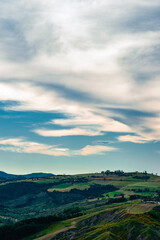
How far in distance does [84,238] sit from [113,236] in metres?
21.4

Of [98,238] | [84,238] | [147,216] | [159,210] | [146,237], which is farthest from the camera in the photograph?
[159,210]

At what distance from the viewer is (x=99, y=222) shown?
19400 centimetres

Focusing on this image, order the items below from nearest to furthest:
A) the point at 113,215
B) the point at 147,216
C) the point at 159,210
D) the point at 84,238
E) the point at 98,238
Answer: the point at 98,238
the point at 84,238
the point at 147,216
the point at 159,210
the point at 113,215

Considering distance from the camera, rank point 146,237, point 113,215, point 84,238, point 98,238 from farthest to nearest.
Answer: point 113,215 < point 84,238 < point 98,238 < point 146,237

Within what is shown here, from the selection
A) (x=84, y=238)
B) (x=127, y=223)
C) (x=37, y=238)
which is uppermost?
(x=127, y=223)

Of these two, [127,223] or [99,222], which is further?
[99,222]

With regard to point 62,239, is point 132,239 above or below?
above

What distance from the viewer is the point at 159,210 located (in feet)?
586

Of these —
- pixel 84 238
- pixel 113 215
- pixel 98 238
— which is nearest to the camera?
pixel 98 238

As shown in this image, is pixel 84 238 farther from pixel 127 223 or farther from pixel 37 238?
pixel 37 238

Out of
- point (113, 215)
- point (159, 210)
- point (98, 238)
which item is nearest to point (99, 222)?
point (113, 215)

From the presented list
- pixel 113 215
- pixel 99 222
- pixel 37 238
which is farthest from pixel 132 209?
pixel 37 238

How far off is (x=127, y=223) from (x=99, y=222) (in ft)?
169

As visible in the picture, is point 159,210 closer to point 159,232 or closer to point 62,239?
point 159,232
